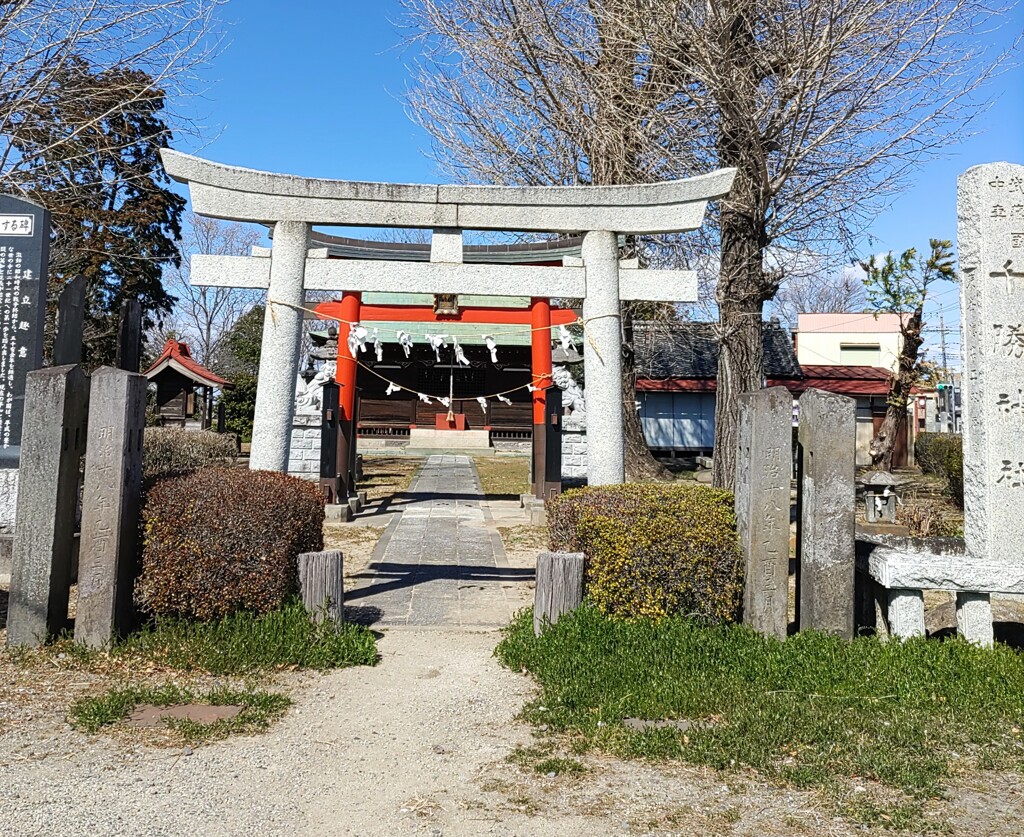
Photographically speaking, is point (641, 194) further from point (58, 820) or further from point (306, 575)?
point (58, 820)

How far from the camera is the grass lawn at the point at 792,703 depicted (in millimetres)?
3461

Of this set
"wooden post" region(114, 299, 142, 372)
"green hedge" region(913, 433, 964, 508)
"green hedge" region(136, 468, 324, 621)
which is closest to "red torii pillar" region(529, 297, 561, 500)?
"wooden post" region(114, 299, 142, 372)

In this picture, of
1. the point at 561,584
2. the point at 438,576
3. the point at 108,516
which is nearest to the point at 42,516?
the point at 108,516

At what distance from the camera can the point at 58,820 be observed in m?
2.98

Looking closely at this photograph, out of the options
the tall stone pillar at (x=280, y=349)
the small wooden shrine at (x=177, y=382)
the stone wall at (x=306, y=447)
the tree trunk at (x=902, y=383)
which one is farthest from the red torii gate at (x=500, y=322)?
the tree trunk at (x=902, y=383)

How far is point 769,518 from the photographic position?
514 cm

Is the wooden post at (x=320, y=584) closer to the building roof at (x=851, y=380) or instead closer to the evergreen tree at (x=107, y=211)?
the evergreen tree at (x=107, y=211)

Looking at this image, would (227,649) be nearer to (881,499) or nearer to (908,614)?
(908,614)

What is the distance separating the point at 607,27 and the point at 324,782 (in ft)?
34.4

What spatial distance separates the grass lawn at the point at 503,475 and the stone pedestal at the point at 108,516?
10.1m

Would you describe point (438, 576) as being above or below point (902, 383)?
below

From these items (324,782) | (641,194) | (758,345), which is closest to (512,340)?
(758,345)

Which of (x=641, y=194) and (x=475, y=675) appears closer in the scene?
(x=475, y=675)

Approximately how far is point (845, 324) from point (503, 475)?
27.9m
